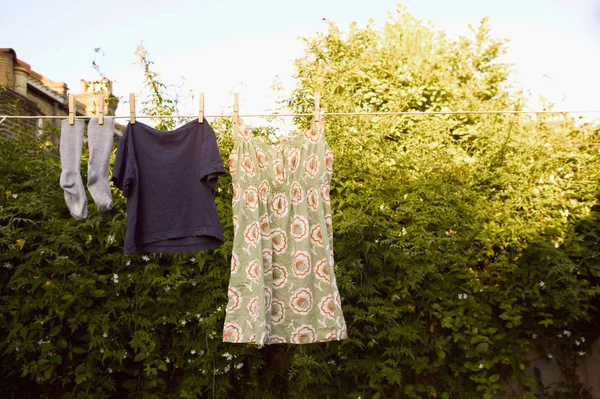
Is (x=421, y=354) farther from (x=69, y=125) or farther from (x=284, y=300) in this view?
(x=69, y=125)

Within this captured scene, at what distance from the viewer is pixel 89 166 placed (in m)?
2.67

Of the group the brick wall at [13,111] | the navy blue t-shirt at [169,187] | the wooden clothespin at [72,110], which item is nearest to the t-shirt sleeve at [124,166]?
the navy blue t-shirt at [169,187]

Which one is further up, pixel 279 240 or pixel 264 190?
pixel 264 190

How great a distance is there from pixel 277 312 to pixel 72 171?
1216mm

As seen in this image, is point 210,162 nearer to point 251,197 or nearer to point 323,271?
point 251,197

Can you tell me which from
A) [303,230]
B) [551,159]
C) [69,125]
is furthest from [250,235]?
[551,159]

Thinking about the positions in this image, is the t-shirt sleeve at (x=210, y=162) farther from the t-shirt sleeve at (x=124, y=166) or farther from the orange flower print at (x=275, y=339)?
the orange flower print at (x=275, y=339)

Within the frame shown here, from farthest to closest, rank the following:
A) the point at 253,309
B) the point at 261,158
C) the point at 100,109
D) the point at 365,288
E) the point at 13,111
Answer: the point at 13,111, the point at 365,288, the point at 261,158, the point at 100,109, the point at 253,309

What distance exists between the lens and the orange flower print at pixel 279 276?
268 cm

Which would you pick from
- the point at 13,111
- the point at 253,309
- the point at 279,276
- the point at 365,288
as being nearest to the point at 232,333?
the point at 253,309

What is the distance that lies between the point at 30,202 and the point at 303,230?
1.89 m

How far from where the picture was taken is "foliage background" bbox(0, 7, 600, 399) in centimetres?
337

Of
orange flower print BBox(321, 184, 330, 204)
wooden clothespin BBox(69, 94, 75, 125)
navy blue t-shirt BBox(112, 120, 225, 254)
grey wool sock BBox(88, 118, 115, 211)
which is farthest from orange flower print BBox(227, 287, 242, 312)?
wooden clothespin BBox(69, 94, 75, 125)

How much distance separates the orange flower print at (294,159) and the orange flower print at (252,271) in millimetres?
519
